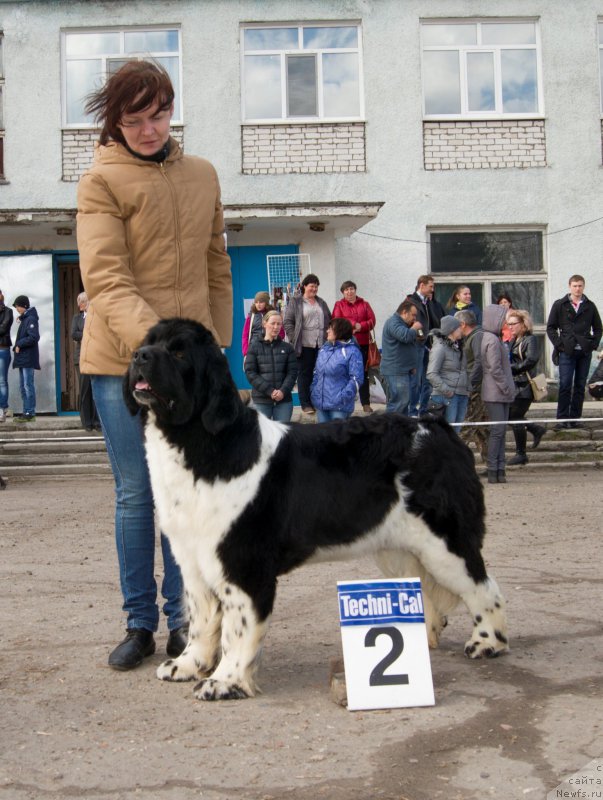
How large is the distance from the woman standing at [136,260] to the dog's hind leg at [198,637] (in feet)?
0.87

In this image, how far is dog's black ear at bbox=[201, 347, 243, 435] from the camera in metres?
4.19

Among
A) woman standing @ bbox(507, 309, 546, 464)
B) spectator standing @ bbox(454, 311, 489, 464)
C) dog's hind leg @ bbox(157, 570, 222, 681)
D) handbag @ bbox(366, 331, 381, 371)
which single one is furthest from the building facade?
dog's hind leg @ bbox(157, 570, 222, 681)

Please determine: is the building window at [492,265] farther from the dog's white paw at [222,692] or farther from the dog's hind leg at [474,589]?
the dog's white paw at [222,692]

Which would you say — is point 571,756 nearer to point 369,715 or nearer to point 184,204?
point 369,715

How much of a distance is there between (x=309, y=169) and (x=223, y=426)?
49.6 ft

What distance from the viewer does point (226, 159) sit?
18625 mm

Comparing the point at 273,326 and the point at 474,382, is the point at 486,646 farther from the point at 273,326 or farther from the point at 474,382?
the point at 273,326

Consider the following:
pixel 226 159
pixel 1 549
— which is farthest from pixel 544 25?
pixel 1 549

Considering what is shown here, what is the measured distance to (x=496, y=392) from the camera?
39.5 ft

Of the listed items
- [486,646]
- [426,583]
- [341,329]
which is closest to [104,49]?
[341,329]

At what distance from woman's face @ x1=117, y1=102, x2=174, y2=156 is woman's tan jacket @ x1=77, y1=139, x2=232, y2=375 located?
0.07m

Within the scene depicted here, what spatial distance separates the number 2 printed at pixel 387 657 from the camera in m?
4.15

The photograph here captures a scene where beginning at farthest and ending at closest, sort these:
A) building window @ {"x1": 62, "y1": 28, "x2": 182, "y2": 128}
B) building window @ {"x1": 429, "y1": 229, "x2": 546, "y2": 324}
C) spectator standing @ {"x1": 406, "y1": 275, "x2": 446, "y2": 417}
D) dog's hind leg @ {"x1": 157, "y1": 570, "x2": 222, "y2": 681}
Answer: building window @ {"x1": 429, "y1": 229, "x2": 546, "y2": 324} → building window @ {"x1": 62, "y1": 28, "x2": 182, "y2": 128} → spectator standing @ {"x1": 406, "y1": 275, "x2": 446, "y2": 417} → dog's hind leg @ {"x1": 157, "y1": 570, "x2": 222, "y2": 681}

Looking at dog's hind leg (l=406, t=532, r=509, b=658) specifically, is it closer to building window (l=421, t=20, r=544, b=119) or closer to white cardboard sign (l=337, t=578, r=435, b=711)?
white cardboard sign (l=337, t=578, r=435, b=711)
